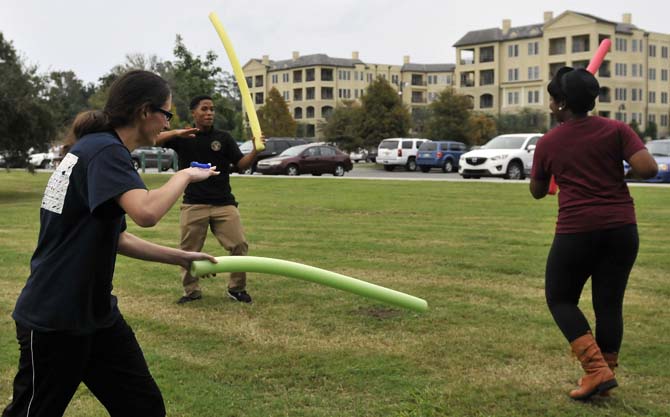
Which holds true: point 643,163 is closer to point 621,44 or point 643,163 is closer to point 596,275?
point 596,275

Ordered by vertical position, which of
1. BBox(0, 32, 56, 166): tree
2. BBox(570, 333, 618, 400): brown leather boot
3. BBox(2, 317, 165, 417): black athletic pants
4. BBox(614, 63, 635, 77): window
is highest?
BBox(614, 63, 635, 77): window

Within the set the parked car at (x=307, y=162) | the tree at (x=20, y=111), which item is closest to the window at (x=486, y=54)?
the parked car at (x=307, y=162)

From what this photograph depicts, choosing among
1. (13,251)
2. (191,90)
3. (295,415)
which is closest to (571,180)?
(295,415)

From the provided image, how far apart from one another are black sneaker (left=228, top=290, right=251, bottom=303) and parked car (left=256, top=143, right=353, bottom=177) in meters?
24.2

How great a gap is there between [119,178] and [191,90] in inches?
1565

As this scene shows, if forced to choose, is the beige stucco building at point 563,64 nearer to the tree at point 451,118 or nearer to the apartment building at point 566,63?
the apartment building at point 566,63

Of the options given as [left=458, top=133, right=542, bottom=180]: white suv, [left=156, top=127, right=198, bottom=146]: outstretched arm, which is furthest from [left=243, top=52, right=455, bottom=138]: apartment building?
[left=156, top=127, right=198, bottom=146]: outstretched arm

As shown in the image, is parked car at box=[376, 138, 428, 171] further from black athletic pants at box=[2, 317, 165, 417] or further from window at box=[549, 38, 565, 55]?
window at box=[549, 38, 565, 55]

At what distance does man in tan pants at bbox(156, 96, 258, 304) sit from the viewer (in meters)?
7.36

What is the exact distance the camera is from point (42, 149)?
25078 mm

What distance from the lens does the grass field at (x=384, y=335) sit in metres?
4.83

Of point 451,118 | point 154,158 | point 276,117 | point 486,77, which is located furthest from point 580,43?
point 154,158

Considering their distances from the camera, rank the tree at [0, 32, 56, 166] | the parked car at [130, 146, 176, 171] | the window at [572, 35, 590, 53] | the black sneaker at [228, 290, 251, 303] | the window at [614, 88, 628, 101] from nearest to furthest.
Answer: the black sneaker at [228, 290, 251, 303] < the tree at [0, 32, 56, 166] < the parked car at [130, 146, 176, 171] < the window at [572, 35, 590, 53] < the window at [614, 88, 628, 101]

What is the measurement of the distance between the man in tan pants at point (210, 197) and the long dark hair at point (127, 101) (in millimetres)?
4212
